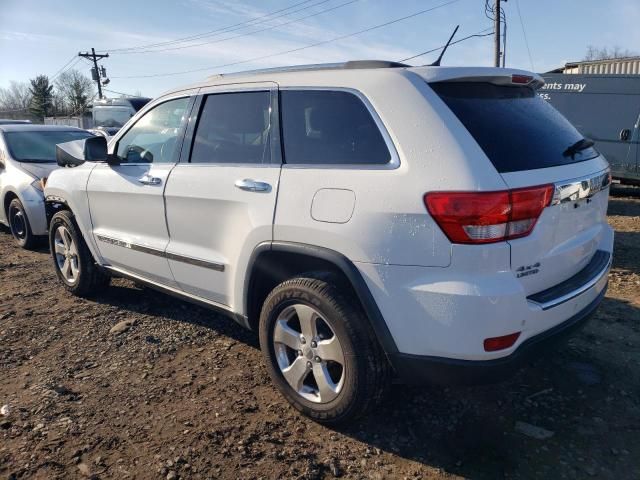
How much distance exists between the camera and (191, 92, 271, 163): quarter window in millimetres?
3177

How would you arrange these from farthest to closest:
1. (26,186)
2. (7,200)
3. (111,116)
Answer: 1. (111,116)
2. (7,200)
3. (26,186)

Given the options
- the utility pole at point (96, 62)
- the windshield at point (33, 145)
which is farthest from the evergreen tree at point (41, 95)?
the windshield at point (33, 145)

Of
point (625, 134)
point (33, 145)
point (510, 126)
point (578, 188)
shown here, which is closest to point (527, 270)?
point (578, 188)

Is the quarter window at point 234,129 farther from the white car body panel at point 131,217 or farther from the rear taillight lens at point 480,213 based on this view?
the rear taillight lens at point 480,213

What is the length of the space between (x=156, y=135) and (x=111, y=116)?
17.8 m

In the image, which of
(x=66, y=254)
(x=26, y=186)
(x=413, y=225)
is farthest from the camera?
(x=26, y=186)

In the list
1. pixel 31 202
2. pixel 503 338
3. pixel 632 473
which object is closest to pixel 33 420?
pixel 503 338

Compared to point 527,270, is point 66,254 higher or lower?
lower

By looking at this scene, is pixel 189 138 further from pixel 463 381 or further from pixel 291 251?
pixel 463 381

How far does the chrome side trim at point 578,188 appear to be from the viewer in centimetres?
249

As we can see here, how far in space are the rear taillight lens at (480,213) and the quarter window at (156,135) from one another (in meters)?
2.07

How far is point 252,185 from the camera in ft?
9.87

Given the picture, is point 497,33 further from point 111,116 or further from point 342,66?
point 342,66

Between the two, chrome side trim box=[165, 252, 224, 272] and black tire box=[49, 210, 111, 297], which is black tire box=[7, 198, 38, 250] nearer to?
black tire box=[49, 210, 111, 297]
